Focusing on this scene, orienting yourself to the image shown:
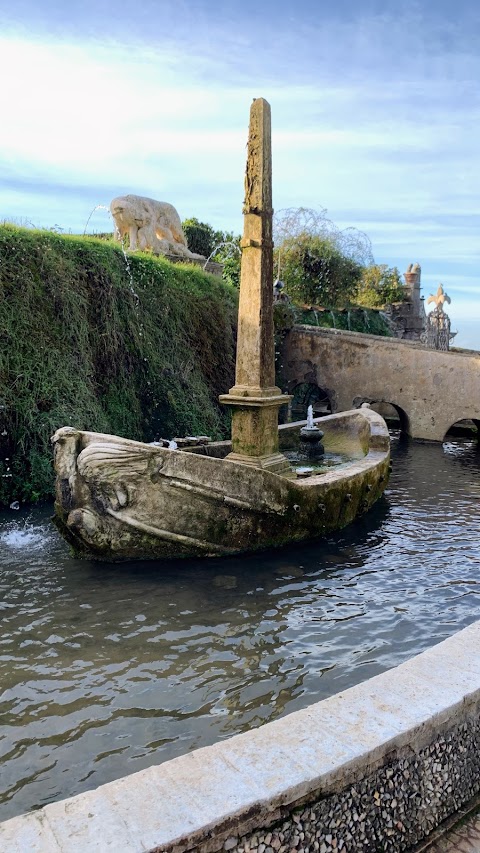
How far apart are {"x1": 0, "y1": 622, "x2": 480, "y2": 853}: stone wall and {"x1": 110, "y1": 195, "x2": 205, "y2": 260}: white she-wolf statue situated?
39.7 ft

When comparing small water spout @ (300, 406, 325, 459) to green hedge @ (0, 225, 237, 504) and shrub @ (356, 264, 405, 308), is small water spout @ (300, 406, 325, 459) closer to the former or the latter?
green hedge @ (0, 225, 237, 504)

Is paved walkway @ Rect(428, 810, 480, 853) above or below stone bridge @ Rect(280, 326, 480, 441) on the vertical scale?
below

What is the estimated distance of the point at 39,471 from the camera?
8656 mm

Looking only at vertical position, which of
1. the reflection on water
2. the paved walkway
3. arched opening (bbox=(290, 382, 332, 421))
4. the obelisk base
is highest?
the obelisk base

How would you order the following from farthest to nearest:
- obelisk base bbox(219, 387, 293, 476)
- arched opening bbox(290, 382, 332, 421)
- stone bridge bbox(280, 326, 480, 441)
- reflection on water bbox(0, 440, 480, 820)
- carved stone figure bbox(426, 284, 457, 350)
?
1. carved stone figure bbox(426, 284, 457, 350)
2. arched opening bbox(290, 382, 332, 421)
3. stone bridge bbox(280, 326, 480, 441)
4. obelisk base bbox(219, 387, 293, 476)
5. reflection on water bbox(0, 440, 480, 820)

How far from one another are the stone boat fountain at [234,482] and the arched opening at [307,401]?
33.0ft

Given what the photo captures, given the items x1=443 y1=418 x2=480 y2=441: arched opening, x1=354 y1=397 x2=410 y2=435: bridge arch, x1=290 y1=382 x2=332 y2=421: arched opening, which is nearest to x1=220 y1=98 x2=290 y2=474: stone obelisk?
x1=354 y1=397 x2=410 y2=435: bridge arch

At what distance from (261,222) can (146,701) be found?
5.49 metres

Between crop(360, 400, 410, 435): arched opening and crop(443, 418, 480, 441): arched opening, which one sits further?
crop(443, 418, 480, 441): arched opening

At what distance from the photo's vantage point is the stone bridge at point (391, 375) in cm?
1535

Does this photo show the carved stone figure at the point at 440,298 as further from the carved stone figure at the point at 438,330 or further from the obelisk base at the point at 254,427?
the obelisk base at the point at 254,427

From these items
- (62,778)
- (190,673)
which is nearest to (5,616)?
(190,673)

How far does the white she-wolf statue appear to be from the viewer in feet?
46.1

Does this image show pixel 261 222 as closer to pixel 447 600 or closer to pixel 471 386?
pixel 447 600
